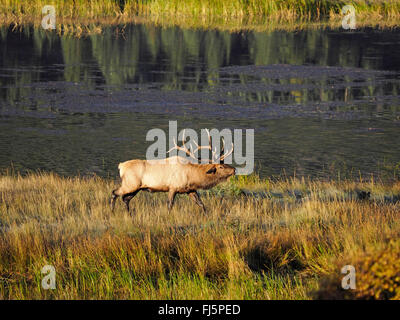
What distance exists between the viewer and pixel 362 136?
79.3 feet

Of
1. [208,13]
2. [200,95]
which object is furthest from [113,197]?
[208,13]

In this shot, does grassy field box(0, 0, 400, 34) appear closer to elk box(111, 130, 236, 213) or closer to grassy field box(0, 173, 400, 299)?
grassy field box(0, 173, 400, 299)

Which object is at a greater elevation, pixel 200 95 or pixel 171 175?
pixel 171 175

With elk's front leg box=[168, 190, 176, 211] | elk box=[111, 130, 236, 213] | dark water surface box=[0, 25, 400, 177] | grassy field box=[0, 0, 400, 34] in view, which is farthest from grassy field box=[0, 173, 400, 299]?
grassy field box=[0, 0, 400, 34]

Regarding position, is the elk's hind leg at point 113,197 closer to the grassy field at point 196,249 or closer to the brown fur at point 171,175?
the grassy field at point 196,249

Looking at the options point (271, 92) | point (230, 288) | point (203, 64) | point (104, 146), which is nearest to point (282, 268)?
point (230, 288)

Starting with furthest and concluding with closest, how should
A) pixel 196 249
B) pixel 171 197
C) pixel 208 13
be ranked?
pixel 208 13 → pixel 171 197 → pixel 196 249

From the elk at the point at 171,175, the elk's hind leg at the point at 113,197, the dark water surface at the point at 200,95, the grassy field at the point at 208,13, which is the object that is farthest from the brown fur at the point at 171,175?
the grassy field at the point at 208,13

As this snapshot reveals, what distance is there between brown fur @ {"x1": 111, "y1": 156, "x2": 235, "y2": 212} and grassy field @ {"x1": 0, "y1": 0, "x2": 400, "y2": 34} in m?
39.4

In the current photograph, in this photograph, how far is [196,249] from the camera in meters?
9.89

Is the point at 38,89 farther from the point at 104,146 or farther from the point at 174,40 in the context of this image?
the point at 174,40

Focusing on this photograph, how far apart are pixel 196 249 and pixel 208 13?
46458 mm

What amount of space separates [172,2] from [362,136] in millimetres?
33674

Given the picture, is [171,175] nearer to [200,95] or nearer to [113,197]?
[113,197]
